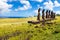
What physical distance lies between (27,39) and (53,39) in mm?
5381

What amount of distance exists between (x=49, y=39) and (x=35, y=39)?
9.52 ft

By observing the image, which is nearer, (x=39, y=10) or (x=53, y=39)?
(x=53, y=39)

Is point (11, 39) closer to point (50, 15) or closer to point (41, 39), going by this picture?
point (41, 39)

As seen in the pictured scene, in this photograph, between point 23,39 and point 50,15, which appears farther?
point 50,15

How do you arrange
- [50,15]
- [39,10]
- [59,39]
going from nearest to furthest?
[59,39]
[39,10]
[50,15]

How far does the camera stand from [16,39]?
32.7 m

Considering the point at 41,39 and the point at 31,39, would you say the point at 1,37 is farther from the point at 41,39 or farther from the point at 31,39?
the point at 41,39

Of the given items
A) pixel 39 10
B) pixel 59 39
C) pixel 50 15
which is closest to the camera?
pixel 59 39

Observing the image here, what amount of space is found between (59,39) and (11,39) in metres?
9.86

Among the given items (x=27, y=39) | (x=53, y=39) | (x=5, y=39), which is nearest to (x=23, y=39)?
(x=27, y=39)

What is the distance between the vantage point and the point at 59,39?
31750 millimetres

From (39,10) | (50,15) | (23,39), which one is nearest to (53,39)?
(23,39)

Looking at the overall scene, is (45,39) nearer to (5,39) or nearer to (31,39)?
(31,39)

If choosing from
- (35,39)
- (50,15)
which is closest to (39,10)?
(50,15)
